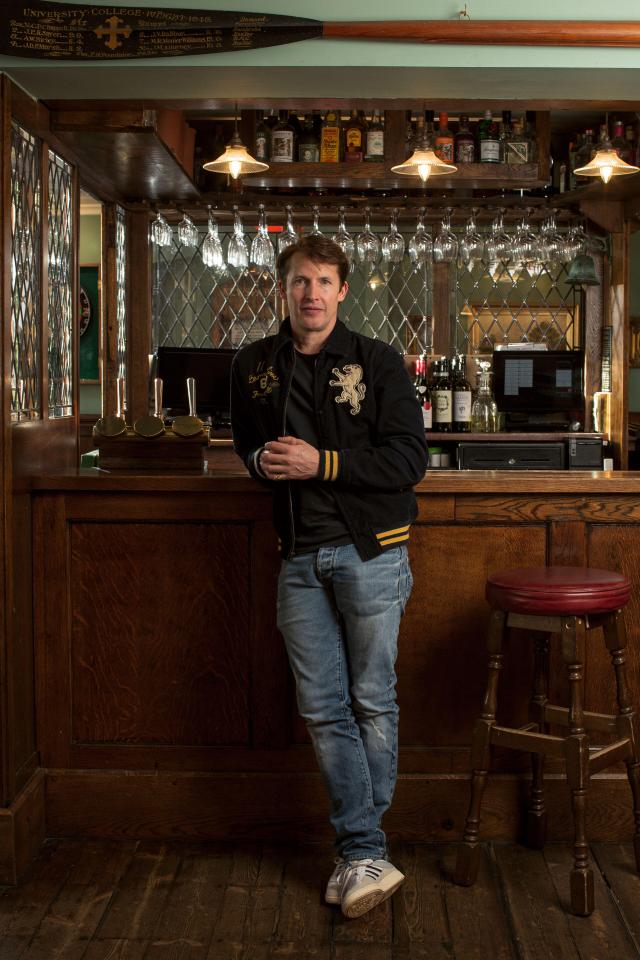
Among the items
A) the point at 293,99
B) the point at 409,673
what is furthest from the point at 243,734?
the point at 293,99

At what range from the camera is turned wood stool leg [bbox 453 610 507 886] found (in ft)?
8.96

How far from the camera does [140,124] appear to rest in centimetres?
341

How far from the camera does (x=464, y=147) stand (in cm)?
549

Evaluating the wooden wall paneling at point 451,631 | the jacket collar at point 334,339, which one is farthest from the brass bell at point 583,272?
the jacket collar at point 334,339

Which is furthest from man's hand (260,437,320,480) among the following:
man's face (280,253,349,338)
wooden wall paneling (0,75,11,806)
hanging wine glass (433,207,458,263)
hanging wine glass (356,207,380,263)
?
hanging wine glass (433,207,458,263)

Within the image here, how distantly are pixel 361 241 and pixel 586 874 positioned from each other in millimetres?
3464

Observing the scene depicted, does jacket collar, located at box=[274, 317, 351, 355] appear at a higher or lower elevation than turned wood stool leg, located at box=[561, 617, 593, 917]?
higher

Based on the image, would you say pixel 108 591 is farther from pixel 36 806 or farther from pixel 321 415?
pixel 321 415

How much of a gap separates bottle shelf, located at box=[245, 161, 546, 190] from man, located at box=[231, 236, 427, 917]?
9.48ft

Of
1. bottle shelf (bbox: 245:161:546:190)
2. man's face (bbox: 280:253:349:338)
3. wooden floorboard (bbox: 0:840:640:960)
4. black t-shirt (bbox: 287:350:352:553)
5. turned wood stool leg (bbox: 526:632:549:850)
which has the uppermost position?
bottle shelf (bbox: 245:161:546:190)

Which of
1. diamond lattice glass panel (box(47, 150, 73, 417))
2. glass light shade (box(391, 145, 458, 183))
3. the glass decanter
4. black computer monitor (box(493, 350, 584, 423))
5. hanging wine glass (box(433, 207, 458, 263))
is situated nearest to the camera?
diamond lattice glass panel (box(47, 150, 73, 417))

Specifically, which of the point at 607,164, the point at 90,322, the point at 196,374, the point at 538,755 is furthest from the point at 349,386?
the point at 90,322

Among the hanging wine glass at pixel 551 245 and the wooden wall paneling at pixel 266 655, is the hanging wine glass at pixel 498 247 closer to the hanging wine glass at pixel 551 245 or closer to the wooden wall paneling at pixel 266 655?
the hanging wine glass at pixel 551 245

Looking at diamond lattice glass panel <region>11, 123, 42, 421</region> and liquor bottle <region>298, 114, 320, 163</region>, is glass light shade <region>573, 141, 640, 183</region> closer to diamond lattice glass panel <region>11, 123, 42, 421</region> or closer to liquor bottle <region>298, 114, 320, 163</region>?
liquor bottle <region>298, 114, 320, 163</region>
